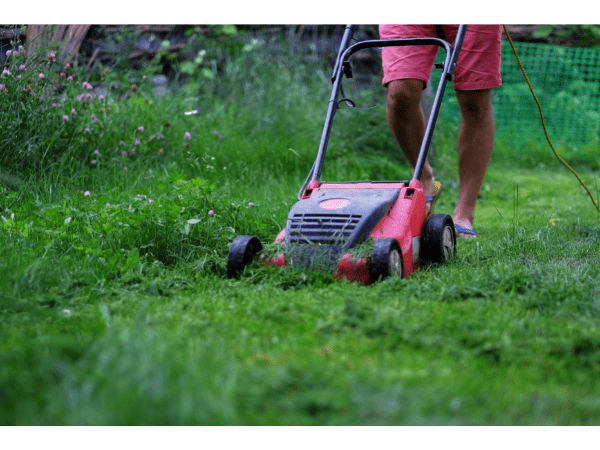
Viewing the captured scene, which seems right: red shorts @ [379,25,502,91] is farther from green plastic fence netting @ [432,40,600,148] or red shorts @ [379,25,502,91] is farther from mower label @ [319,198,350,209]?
green plastic fence netting @ [432,40,600,148]

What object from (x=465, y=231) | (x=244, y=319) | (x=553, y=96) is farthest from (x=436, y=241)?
(x=553, y=96)

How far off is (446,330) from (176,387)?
0.71 meters

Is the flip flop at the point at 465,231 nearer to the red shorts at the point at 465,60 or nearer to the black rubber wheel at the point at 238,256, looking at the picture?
the red shorts at the point at 465,60

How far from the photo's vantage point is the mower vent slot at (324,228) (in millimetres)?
1999

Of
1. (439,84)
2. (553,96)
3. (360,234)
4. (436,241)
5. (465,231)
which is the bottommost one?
(465,231)

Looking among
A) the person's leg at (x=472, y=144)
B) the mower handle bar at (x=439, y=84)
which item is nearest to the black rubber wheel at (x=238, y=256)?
the mower handle bar at (x=439, y=84)

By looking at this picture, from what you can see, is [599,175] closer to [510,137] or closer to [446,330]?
[510,137]

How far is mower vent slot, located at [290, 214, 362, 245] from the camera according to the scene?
2.00m

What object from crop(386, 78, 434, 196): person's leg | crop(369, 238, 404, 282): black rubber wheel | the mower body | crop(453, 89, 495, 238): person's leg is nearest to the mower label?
Answer: the mower body

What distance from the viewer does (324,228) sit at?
2037mm

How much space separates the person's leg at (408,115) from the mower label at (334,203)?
2.77 ft

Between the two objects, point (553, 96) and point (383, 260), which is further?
point (553, 96)

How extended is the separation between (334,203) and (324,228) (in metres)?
0.14

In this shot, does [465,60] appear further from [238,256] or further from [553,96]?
[553,96]
